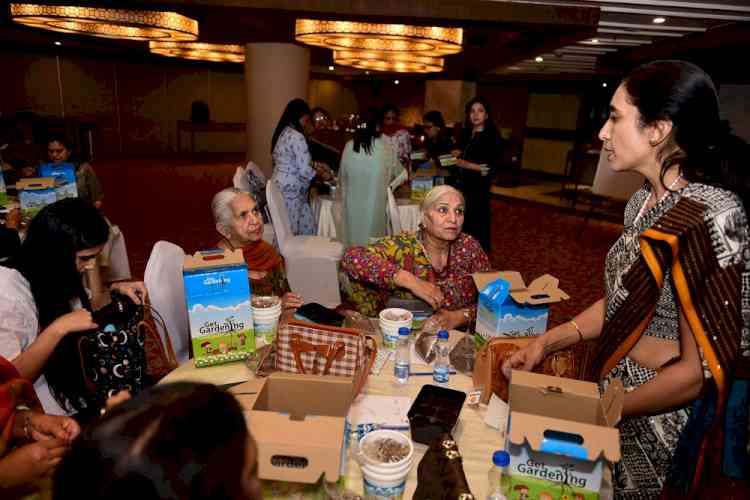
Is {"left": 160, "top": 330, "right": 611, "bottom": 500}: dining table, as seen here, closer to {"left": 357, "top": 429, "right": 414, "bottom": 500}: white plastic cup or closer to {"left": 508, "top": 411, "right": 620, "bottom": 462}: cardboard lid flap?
{"left": 357, "top": 429, "right": 414, "bottom": 500}: white plastic cup

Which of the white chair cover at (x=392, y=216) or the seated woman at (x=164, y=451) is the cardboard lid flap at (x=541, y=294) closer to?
the seated woman at (x=164, y=451)

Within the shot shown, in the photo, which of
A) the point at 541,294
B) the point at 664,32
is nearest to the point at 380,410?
the point at 541,294

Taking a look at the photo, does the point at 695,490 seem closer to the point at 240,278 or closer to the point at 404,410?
the point at 404,410

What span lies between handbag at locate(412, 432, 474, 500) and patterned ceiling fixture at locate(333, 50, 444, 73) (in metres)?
6.14

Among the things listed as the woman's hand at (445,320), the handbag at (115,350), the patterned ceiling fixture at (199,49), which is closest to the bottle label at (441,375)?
the woman's hand at (445,320)

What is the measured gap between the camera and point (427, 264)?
260 cm

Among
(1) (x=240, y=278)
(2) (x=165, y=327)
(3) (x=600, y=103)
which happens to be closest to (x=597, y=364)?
(1) (x=240, y=278)

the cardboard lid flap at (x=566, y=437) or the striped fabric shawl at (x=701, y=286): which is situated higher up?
the striped fabric shawl at (x=701, y=286)

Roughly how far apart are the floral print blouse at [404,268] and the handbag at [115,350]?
104 cm

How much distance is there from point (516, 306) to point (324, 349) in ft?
2.35

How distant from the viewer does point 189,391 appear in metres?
0.66

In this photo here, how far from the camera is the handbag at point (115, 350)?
1825mm

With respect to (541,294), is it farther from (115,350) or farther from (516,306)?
(115,350)

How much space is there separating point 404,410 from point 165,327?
1.14 meters
